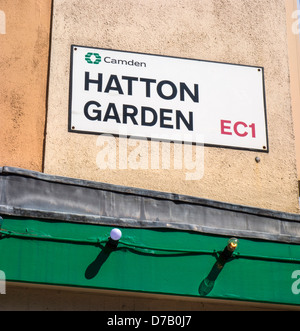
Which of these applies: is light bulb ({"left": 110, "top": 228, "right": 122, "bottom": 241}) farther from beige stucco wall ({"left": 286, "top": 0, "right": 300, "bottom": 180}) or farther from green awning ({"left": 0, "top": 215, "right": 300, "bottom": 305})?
beige stucco wall ({"left": 286, "top": 0, "right": 300, "bottom": 180})

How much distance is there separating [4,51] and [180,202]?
9.28 feet

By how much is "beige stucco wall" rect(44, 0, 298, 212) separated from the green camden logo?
0.18 meters

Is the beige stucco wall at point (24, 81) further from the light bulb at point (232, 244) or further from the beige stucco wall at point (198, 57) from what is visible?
the light bulb at point (232, 244)

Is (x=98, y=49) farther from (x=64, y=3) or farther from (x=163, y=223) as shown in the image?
(x=163, y=223)

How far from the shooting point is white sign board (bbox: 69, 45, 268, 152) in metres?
8.33

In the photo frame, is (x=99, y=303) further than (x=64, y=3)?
No

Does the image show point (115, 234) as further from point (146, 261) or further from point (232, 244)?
point (232, 244)

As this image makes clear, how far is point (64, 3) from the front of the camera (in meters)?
8.78

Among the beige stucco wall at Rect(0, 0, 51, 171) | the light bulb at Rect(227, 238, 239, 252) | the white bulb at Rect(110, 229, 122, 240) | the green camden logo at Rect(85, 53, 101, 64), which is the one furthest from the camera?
the green camden logo at Rect(85, 53, 101, 64)

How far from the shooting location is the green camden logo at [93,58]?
8555mm

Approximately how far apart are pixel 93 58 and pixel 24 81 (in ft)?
3.02

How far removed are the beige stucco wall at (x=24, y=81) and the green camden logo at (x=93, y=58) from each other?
1.60 ft

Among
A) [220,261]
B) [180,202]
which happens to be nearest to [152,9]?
[180,202]

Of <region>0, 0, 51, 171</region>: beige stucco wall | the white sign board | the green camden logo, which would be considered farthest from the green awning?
the green camden logo
